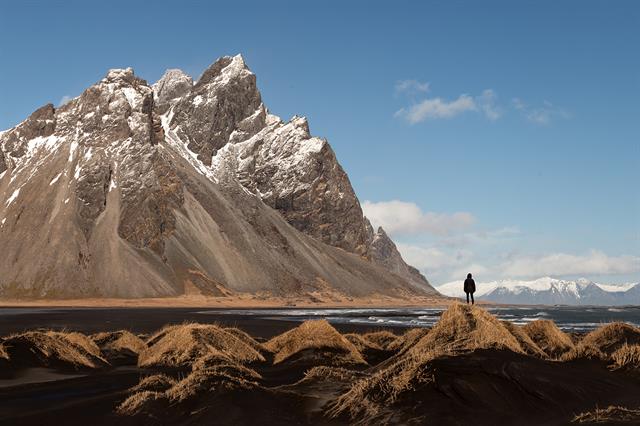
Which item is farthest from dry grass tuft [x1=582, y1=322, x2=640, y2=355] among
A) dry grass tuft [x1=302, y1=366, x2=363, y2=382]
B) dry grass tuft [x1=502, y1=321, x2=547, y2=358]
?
dry grass tuft [x1=302, y1=366, x2=363, y2=382]

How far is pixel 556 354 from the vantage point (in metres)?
24.4

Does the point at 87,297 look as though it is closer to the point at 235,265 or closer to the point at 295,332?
the point at 235,265

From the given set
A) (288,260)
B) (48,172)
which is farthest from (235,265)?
(48,172)

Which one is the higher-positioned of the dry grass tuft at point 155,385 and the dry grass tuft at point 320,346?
the dry grass tuft at point 320,346

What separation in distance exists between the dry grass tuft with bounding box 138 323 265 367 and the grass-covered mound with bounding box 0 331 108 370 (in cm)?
194

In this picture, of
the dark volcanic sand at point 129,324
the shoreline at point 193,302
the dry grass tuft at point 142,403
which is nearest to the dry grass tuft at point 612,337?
the dry grass tuft at point 142,403

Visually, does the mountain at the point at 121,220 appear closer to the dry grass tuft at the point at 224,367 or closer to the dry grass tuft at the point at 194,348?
the dry grass tuft at the point at 194,348

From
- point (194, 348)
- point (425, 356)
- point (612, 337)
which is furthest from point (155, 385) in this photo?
point (612, 337)

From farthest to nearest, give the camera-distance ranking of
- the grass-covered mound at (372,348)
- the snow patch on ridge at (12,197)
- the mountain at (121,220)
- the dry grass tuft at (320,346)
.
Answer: the snow patch on ridge at (12,197) → the mountain at (121,220) → the grass-covered mound at (372,348) → the dry grass tuft at (320,346)

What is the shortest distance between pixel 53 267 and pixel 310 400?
137634mm

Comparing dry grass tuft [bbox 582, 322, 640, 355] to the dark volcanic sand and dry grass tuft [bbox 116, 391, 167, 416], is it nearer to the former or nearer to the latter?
dry grass tuft [bbox 116, 391, 167, 416]

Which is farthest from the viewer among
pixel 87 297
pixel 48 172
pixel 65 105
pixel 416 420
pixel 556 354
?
pixel 65 105

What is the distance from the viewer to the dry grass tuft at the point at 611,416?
11945 millimetres

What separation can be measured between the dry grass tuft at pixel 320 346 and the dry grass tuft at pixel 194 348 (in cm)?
Answer: 112
